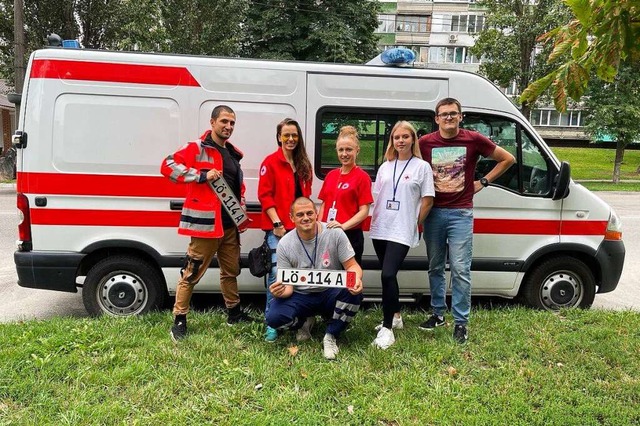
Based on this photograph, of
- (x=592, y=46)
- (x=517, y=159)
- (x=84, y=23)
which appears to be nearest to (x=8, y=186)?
(x=84, y=23)

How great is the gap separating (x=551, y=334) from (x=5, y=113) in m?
28.4

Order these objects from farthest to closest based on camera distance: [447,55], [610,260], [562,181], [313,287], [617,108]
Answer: [447,55], [617,108], [610,260], [562,181], [313,287]

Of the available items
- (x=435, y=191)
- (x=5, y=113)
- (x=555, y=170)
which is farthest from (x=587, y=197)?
(x=5, y=113)

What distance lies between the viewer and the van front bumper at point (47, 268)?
14.1ft

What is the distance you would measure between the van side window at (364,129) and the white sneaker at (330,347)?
156 centimetres

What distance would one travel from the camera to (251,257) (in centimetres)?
404

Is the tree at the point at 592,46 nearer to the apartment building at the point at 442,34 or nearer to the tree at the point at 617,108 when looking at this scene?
the tree at the point at 617,108

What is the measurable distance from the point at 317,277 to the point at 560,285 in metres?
2.75

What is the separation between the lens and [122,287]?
4512 millimetres

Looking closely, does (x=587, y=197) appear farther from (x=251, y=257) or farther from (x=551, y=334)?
(x=251, y=257)

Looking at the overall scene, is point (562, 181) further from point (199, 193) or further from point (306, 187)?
point (199, 193)

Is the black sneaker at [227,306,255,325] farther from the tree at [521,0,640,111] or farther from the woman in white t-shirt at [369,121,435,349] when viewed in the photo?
the tree at [521,0,640,111]

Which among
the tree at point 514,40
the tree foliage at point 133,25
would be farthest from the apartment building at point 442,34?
the tree foliage at point 133,25

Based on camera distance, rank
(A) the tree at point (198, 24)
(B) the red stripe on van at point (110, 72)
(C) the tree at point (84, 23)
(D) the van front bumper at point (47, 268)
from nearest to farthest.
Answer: (B) the red stripe on van at point (110, 72) < (D) the van front bumper at point (47, 268) < (C) the tree at point (84, 23) < (A) the tree at point (198, 24)
